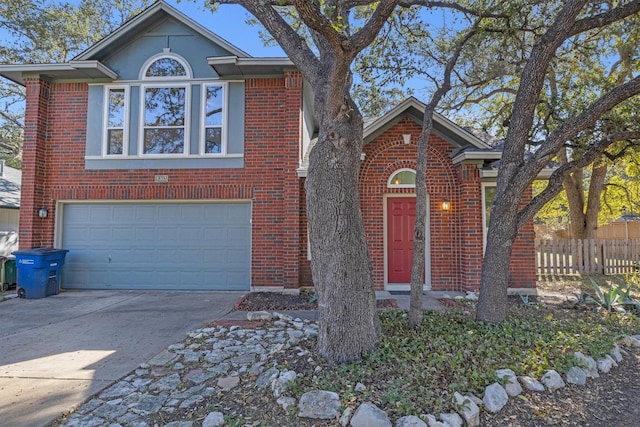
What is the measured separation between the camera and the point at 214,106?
8.59 m

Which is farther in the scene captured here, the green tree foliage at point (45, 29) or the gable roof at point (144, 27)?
the green tree foliage at point (45, 29)

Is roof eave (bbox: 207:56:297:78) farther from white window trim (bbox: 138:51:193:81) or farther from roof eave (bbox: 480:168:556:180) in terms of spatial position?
roof eave (bbox: 480:168:556:180)

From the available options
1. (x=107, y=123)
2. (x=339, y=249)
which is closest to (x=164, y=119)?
(x=107, y=123)

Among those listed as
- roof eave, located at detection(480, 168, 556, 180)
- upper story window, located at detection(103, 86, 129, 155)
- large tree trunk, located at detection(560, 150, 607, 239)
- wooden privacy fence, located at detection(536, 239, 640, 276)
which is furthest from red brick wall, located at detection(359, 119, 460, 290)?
large tree trunk, located at detection(560, 150, 607, 239)

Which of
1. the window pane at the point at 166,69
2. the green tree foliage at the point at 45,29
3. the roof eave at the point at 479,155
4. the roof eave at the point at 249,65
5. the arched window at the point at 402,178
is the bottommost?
the arched window at the point at 402,178

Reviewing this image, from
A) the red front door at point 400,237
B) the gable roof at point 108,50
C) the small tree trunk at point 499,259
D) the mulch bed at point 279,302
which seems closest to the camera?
the small tree trunk at point 499,259

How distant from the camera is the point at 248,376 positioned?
11.5ft

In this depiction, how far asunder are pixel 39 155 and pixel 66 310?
4258 mm

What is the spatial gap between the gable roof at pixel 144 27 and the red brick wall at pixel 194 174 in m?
0.83

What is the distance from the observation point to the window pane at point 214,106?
8570 millimetres

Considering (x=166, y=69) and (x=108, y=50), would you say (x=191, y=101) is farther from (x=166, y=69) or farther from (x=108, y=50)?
(x=108, y=50)

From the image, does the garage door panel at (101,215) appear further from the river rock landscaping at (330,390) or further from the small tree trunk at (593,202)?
the small tree trunk at (593,202)

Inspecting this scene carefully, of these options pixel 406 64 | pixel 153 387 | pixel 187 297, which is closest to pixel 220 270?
pixel 187 297

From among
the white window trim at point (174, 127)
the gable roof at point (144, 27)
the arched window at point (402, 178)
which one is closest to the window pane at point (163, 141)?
the white window trim at point (174, 127)
